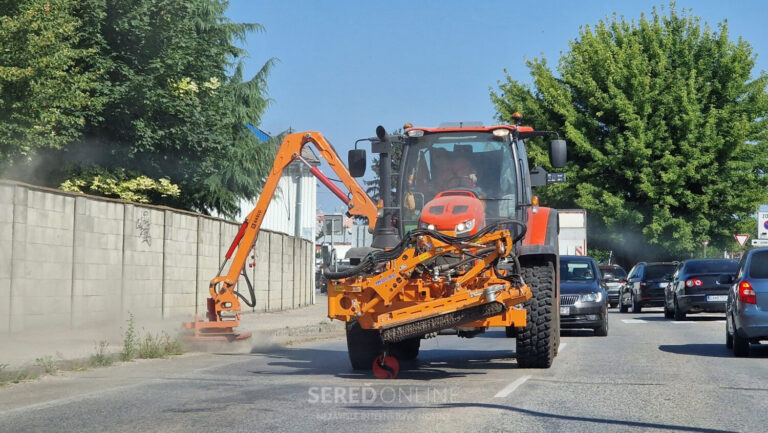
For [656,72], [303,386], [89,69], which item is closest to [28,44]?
[89,69]

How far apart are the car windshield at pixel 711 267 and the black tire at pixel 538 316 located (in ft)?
48.5

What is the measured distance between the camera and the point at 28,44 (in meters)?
19.2

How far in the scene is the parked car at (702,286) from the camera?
2588cm

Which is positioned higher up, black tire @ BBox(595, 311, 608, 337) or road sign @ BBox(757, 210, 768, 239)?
road sign @ BBox(757, 210, 768, 239)

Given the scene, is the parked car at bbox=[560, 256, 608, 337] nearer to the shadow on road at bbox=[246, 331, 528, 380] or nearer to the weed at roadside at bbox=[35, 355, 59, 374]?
the shadow on road at bbox=[246, 331, 528, 380]

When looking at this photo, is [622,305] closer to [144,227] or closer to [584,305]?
[584,305]

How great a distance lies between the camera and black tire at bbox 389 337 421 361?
1399 cm

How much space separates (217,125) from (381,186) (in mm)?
17788

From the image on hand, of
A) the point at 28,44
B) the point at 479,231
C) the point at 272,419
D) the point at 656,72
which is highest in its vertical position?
the point at 656,72

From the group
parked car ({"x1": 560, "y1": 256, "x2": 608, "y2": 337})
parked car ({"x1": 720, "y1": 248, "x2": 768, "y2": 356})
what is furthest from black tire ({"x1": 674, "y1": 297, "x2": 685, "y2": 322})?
parked car ({"x1": 720, "y1": 248, "x2": 768, "y2": 356})

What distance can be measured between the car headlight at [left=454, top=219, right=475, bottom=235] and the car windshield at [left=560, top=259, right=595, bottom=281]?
998 centimetres

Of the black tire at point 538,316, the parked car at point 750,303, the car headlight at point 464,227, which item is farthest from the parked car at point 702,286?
the car headlight at point 464,227

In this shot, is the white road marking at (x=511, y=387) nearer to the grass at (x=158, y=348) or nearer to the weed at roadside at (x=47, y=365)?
the weed at roadside at (x=47, y=365)

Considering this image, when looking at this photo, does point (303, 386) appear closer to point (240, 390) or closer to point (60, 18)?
point (240, 390)
